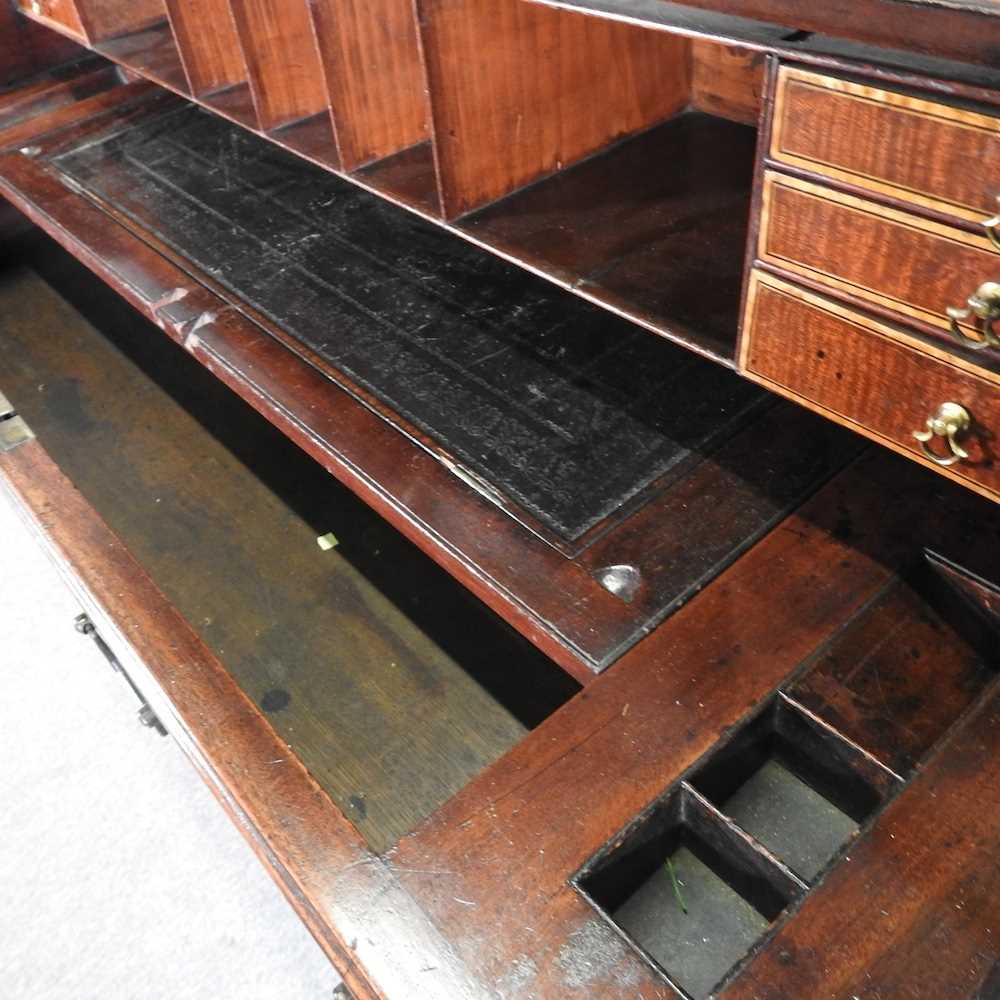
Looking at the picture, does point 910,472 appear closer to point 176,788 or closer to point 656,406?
point 656,406

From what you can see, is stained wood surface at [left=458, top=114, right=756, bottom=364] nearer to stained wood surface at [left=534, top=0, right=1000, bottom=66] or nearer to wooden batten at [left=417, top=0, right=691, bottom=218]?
wooden batten at [left=417, top=0, right=691, bottom=218]

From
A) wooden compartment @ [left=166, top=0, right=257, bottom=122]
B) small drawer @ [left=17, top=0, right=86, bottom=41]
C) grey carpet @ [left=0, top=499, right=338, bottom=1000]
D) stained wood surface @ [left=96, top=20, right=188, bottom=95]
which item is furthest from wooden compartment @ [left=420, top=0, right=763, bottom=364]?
small drawer @ [left=17, top=0, right=86, bottom=41]

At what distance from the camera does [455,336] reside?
4.03ft

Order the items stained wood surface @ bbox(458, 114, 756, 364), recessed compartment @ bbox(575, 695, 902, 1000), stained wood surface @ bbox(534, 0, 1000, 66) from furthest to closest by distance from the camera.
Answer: stained wood surface @ bbox(458, 114, 756, 364) → recessed compartment @ bbox(575, 695, 902, 1000) → stained wood surface @ bbox(534, 0, 1000, 66)

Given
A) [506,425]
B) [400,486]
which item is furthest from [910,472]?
[400,486]

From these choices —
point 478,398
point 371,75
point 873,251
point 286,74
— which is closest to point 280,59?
point 286,74

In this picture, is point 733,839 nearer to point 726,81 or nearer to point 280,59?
point 726,81

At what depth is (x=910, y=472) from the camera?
101 cm

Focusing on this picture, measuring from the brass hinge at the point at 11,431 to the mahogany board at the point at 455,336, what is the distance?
0.34 metres

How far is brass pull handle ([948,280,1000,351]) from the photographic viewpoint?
60 centimetres

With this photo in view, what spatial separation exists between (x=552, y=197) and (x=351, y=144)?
27 cm

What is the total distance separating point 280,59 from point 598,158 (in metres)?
0.47

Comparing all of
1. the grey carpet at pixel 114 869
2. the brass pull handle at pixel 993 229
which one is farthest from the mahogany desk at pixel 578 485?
the grey carpet at pixel 114 869

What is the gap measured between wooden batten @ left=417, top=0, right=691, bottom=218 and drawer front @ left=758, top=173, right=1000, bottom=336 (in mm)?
406
